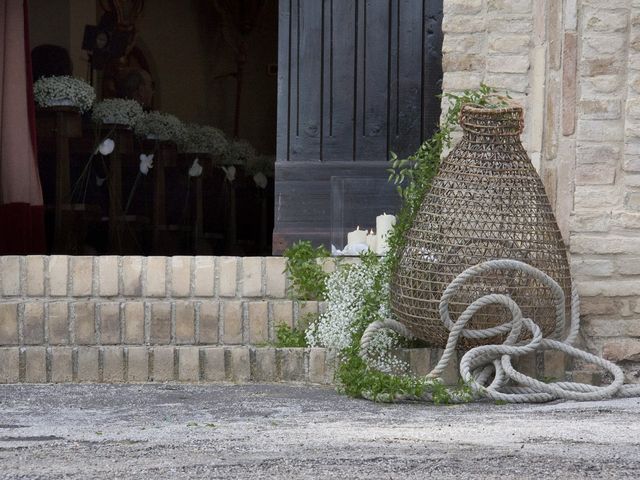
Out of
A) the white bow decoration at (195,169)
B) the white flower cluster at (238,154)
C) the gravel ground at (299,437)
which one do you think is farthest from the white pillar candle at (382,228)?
the white flower cluster at (238,154)

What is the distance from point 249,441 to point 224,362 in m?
1.38

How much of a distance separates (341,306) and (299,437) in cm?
123

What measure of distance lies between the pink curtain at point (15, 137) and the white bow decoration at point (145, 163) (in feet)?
6.52

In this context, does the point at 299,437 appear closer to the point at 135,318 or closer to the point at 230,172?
the point at 135,318

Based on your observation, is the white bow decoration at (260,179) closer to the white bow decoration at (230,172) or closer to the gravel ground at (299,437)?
the white bow decoration at (230,172)

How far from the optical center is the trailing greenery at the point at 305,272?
433 centimetres

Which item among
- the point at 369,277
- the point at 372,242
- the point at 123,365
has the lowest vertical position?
the point at 123,365

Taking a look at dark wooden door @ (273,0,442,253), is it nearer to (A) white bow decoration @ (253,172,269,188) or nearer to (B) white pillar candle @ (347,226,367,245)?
(B) white pillar candle @ (347,226,367,245)

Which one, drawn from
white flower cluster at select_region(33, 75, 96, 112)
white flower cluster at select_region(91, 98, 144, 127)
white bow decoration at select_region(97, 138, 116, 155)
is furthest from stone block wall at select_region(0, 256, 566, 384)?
white flower cluster at select_region(91, 98, 144, 127)

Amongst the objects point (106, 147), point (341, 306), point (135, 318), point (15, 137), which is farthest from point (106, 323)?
point (106, 147)

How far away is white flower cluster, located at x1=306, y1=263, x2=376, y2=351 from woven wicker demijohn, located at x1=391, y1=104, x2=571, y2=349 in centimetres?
25

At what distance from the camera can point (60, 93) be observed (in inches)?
272

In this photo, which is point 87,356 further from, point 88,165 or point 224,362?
point 88,165

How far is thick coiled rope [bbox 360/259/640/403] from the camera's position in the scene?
374 centimetres
